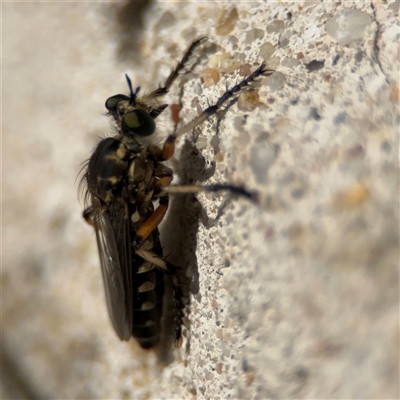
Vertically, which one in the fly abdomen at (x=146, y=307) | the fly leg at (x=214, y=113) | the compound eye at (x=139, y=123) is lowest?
the fly abdomen at (x=146, y=307)

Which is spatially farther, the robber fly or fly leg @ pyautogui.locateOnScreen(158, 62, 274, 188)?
the robber fly

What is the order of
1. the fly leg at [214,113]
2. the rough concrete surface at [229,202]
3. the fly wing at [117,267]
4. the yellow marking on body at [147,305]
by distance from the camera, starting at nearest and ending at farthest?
the rough concrete surface at [229,202] → the fly leg at [214,113] → the fly wing at [117,267] → the yellow marking on body at [147,305]

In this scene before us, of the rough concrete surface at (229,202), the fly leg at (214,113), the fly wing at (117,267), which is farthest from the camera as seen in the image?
the fly wing at (117,267)

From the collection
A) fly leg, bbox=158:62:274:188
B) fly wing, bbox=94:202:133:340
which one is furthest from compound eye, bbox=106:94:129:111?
fly wing, bbox=94:202:133:340

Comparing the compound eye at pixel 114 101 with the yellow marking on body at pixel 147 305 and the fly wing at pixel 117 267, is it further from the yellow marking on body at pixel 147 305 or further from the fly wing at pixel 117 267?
the yellow marking on body at pixel 147 305

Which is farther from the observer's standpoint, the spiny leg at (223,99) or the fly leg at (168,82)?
the fly leg at (168,82)

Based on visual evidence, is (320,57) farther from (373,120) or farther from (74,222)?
(74,222)

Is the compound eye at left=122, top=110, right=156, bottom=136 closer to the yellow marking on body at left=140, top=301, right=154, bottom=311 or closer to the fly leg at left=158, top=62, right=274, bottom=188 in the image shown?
the fly leg at left=158, top=62, right=274, bottom=188

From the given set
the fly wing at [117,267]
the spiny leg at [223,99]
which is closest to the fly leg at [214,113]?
the spiny leg at [223,99]
